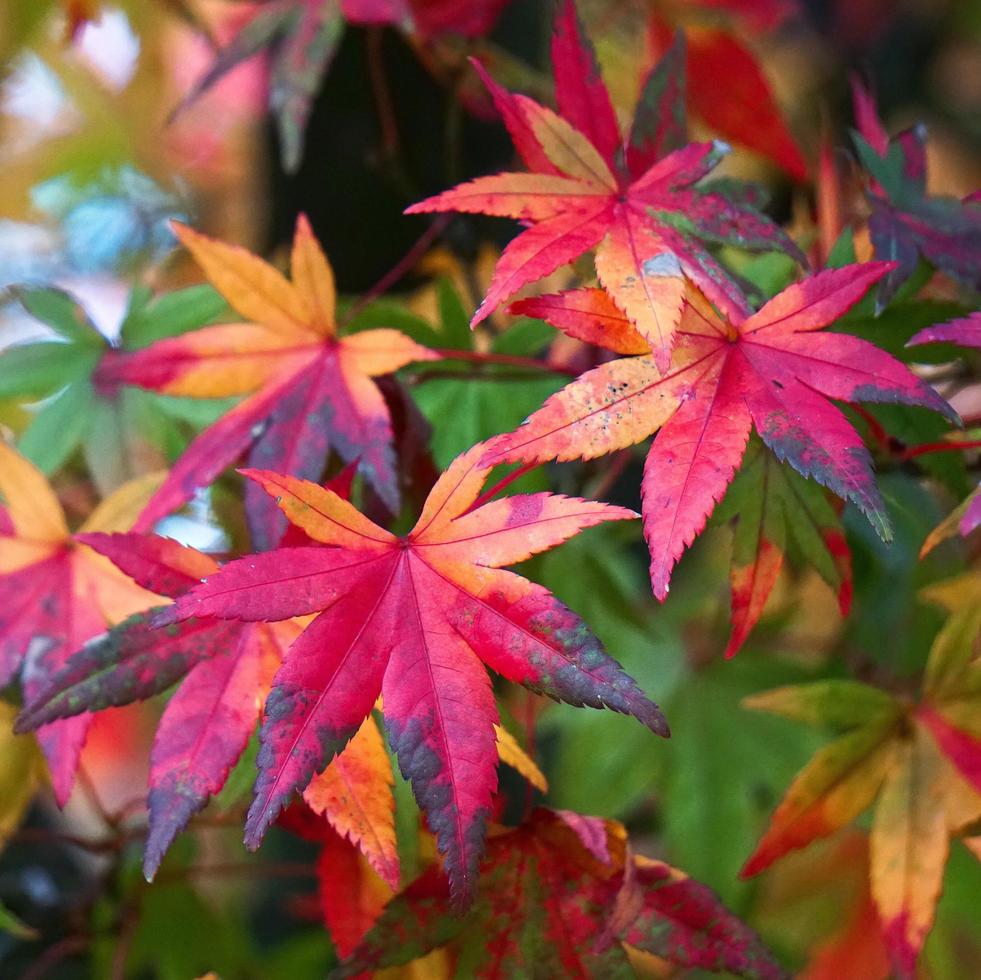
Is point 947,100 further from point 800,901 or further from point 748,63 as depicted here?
point 800,901

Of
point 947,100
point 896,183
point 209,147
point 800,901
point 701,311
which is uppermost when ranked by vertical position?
point 947,100

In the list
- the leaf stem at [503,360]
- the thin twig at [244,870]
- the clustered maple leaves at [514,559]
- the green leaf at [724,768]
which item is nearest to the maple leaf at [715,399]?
the clustered maple leaves at [514,559]

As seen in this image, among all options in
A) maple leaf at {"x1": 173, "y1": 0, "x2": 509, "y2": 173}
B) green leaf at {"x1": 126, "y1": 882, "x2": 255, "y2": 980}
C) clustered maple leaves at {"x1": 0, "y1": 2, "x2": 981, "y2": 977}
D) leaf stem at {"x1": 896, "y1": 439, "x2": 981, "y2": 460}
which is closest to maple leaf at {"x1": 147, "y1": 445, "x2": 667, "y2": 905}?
clustered maple leaves at {"x1": 0, "y1": 2, "x2": 981, "y2": 977}

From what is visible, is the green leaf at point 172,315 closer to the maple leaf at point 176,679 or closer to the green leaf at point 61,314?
the green leaf at point 61,314

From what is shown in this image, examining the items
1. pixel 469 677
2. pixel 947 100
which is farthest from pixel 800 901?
pixel 947 100

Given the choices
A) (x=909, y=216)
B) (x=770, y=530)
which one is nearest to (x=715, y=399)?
(x=770, y=530)

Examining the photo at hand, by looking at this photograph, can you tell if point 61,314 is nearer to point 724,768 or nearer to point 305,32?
point 305,32

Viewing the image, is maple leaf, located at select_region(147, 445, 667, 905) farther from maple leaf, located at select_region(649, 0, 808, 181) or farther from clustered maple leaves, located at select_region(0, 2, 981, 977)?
maple leaf, located at select_region(649, 0, 808, 181)
